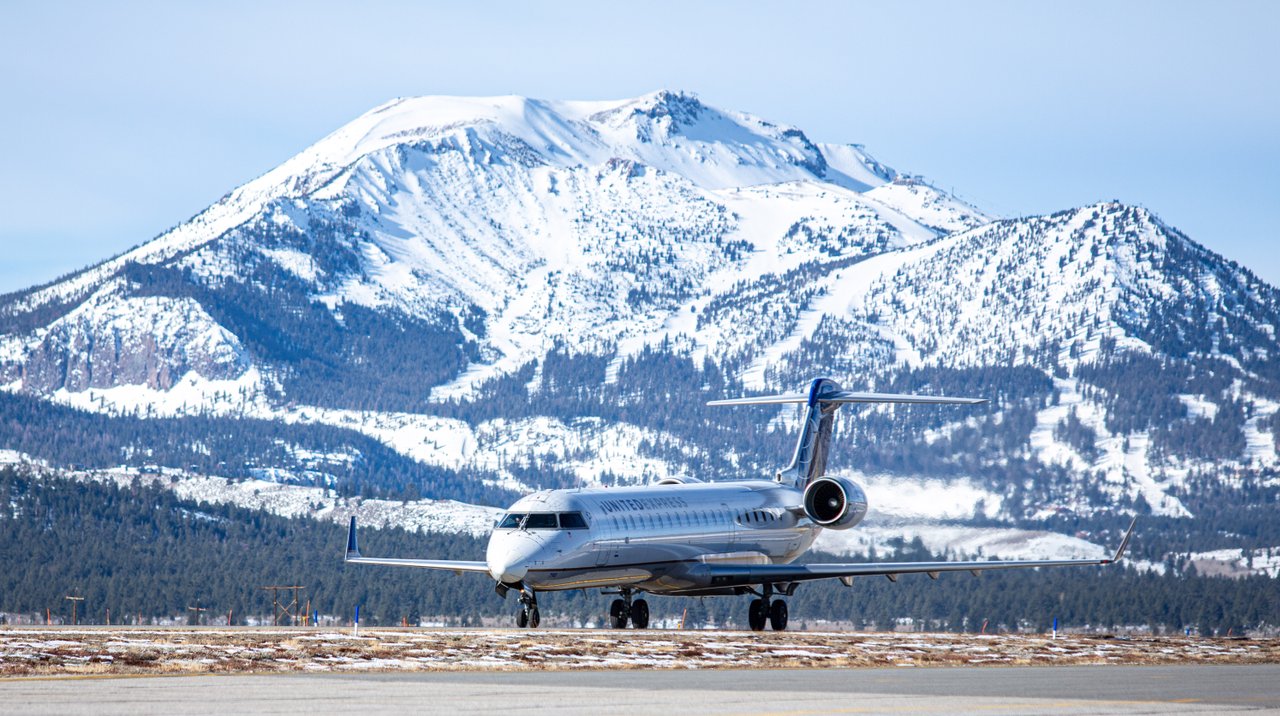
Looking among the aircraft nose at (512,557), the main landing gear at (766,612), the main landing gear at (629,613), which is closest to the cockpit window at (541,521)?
the aircraft nose at (512,557)

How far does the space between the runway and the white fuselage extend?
1746cm

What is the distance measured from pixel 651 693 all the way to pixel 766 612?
31.9 metres

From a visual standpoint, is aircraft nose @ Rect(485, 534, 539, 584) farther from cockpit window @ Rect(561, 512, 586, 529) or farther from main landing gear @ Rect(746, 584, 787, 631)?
main landing gear @ Rect(746, 584, 787, 631)

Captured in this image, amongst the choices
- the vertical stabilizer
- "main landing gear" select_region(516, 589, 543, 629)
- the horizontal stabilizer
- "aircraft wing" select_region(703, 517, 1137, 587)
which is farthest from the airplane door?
the vertical stabilizer

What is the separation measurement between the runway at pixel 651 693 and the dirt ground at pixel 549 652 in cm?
217

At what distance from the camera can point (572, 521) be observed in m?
52.3

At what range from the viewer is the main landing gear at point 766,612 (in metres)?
59.0

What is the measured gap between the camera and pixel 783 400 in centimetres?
6731

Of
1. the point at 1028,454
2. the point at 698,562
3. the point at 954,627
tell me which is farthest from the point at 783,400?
the point at 1028,454

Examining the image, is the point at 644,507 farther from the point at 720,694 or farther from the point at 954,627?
the point at 954,627

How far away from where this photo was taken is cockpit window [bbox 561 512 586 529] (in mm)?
52094

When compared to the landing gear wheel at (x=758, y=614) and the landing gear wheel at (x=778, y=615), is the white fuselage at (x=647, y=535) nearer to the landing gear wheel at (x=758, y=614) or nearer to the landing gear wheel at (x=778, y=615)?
the landing gear wheel at (x=758, y=614)

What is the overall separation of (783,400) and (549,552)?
728 inches

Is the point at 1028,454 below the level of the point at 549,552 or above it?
above
